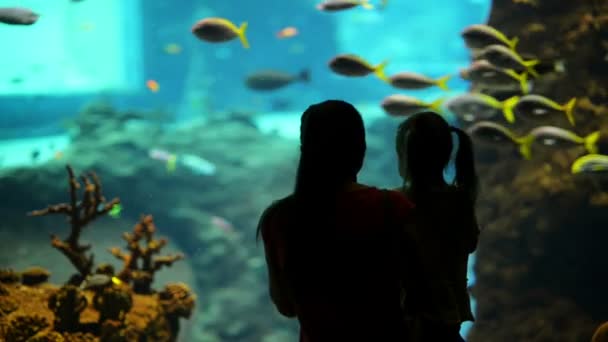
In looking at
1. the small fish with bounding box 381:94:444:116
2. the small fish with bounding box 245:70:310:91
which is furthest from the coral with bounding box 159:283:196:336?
the small fish with bounding box 245:70:310:91

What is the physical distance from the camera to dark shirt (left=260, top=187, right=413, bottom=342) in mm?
1722

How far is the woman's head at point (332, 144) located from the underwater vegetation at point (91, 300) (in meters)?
3.05

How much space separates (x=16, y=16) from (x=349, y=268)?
18.1 ft

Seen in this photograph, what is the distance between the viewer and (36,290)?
4625 millimetres

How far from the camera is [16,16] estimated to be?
17.9ft

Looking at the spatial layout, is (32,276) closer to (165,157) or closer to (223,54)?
(165,157)

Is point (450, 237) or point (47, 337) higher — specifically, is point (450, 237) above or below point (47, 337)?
above

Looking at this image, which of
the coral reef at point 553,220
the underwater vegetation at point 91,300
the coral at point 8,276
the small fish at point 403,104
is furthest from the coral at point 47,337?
the coral reef at point 553,220

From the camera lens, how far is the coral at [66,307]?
3982 millimetres

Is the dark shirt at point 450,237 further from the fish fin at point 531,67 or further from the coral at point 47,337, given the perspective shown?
the fish fin at point 531,67

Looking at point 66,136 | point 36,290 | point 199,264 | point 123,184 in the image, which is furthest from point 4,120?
point 36,290

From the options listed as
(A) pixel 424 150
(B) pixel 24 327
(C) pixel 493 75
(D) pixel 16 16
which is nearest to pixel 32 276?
(B) pixel 24 327

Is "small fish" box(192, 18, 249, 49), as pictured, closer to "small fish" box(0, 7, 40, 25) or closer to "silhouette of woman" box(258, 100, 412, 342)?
"small fish" box(0, 7, 40, 25)

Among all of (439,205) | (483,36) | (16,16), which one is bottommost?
(439,205)
